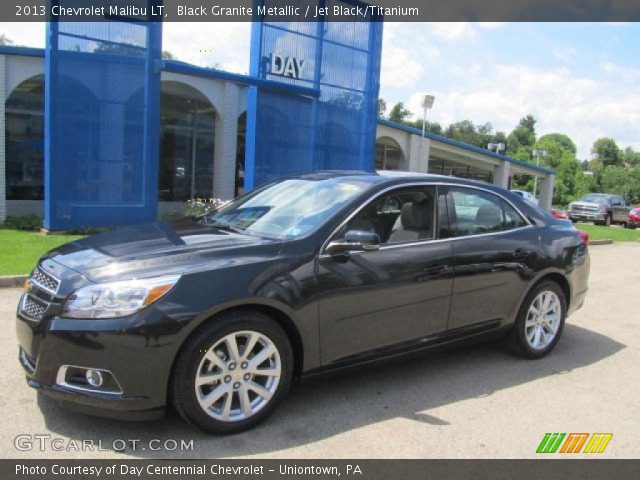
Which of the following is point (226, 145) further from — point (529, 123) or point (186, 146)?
point (529, 123)

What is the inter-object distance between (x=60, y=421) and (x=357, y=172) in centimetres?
289

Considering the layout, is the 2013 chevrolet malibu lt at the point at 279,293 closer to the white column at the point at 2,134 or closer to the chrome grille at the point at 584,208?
the white column at the point at 2,134

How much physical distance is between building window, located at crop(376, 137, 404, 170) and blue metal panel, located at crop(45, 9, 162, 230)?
49.2 ft

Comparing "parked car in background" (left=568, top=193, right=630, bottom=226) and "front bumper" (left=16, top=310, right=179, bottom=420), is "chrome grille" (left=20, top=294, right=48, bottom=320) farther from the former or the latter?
"parked car in background" (left=568, top=193, right=630, bottom=226)

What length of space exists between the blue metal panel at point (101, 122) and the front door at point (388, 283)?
9.20 metres

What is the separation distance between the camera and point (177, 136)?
18.1m

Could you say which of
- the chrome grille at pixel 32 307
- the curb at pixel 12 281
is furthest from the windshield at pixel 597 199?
the chrome grille at pixel 32 307

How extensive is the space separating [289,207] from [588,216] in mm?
30469

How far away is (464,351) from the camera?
5.24 metres

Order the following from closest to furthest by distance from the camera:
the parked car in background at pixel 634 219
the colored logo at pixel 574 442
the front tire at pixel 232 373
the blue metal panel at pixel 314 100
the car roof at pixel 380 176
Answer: the front tire at pixel 232 373 < the colored logo at pixel 574 442 < the car roof at pixel 380 176 < the blue metal panel at pixel 314 100 < the parked car in background at pixel 634 219


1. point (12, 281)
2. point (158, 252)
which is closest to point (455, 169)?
point (12, 281)

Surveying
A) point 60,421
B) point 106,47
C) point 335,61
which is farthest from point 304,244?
point 335,61

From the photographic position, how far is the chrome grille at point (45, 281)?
127 inches
